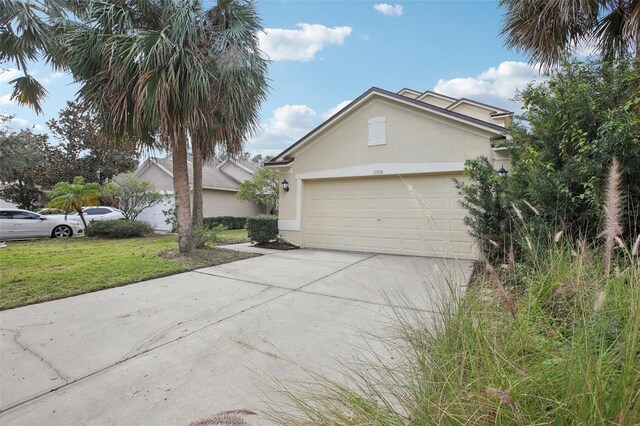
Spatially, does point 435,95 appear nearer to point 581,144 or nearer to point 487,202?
point 487,202

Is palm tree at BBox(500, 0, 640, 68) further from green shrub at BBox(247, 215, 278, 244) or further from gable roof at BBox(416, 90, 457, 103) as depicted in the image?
gable roof at BBox(416, 90, 457, 103)

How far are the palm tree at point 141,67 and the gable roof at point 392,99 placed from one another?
3639 millimetres

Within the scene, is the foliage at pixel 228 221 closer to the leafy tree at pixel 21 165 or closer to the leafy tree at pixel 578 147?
the leafy tree at pixel 21 165

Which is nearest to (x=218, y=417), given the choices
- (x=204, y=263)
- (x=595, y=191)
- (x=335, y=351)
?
(x=335, y=351)

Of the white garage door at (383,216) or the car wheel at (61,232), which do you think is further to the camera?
the car wheel at (61,232)

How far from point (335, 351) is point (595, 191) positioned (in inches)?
150

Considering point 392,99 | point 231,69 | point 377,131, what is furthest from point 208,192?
point 392,99

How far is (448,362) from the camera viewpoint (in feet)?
5.41

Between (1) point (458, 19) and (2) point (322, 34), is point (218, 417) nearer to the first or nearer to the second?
(1) point (458, 19)

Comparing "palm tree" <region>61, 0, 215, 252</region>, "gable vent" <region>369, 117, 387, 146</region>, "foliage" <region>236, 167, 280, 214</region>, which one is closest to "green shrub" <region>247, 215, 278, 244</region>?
"palm tree" <region>61, 0, 215, 252</region>

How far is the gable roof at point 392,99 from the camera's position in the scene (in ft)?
26.0

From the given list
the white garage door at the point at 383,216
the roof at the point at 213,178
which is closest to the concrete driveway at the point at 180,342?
the white garage door at the point at 383,216

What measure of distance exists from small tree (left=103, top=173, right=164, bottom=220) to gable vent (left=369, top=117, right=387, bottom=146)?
40.3 ft

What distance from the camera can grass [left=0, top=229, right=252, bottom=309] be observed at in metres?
5.47
